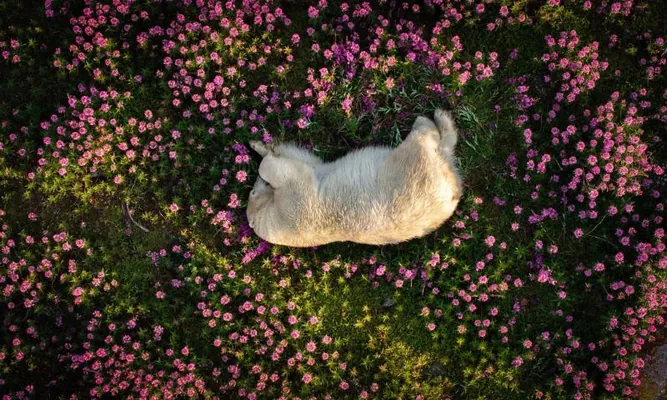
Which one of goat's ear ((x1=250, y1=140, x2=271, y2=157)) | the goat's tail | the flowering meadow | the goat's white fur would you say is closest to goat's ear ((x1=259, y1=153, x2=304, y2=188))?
the goat's white fur

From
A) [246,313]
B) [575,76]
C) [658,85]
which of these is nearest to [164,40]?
[246,313]

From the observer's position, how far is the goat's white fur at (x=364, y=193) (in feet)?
17.7

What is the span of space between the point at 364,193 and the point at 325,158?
112 cm

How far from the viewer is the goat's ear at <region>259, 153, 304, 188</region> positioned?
19.0ft

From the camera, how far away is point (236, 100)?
6309 millimetres

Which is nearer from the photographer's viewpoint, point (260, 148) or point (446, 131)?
point (446, 131)

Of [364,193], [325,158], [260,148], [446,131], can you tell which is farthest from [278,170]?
[446,131]

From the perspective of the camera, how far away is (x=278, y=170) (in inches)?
228

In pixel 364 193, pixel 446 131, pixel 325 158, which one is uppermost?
pixel 446 131

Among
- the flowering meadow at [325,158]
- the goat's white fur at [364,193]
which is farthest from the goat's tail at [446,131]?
the flowering meadow at [325,158]

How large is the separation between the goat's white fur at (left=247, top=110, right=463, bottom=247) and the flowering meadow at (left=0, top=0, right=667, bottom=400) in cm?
45

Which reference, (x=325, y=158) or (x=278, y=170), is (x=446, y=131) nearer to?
(x=325, y=158)

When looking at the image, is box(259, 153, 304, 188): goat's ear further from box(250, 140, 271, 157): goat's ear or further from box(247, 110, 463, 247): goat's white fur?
box(250, 140, 271, 157): goat's ear

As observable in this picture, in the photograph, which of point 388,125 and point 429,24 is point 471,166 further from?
point 429,24
